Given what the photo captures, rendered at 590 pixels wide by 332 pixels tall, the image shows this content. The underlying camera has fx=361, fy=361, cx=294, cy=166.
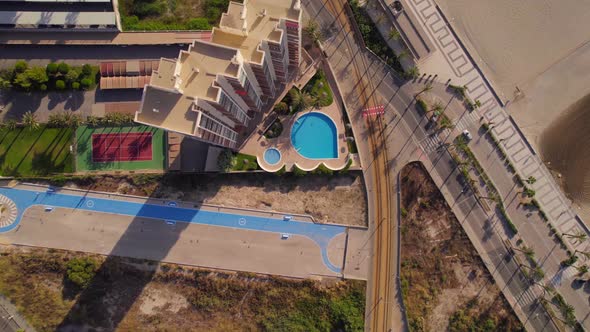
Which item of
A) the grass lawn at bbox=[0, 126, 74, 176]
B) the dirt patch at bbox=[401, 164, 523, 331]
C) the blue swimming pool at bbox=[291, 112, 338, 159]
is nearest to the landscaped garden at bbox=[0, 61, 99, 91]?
the grass lawn at bbox=[0, 126, 74, 176]

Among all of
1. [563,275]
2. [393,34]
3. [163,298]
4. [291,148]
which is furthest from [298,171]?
[563,275]

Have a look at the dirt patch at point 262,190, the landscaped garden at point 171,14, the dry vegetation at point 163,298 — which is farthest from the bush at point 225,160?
the landscaped garden at point 171,14

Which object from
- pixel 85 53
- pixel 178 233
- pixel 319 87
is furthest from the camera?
pixel 319 87

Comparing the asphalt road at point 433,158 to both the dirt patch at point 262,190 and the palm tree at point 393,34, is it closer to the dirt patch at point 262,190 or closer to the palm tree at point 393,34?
the palm tree at point 393,34

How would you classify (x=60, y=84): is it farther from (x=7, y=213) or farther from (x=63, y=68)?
(x=7, y=213)

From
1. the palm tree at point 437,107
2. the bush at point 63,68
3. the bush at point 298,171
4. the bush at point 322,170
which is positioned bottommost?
the bush at point 63,68

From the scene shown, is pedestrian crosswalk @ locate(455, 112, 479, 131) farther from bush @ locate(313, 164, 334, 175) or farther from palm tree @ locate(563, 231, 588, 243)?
palm tree @ locate(563, 231, 588, 243)
